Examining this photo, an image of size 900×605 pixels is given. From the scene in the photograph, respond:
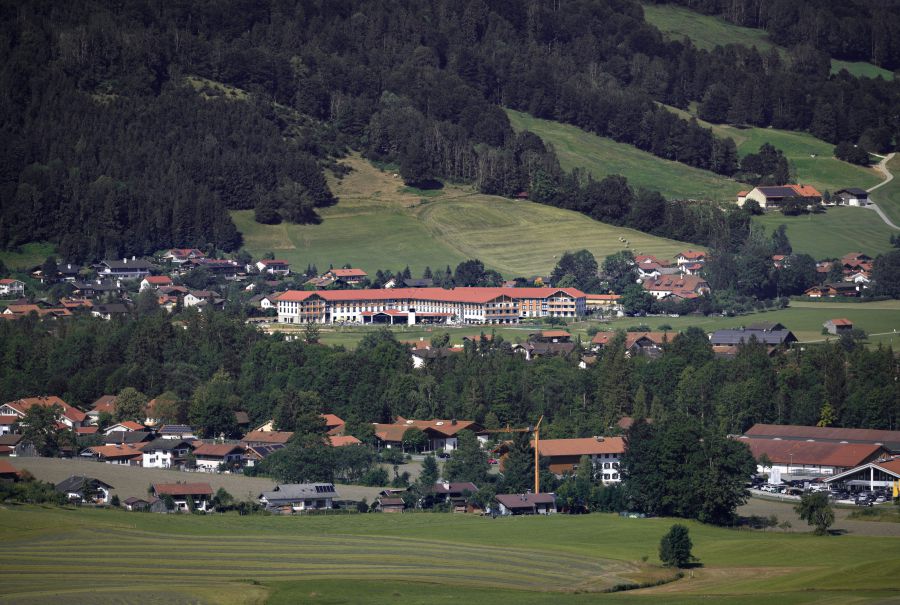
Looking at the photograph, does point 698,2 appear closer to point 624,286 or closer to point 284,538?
point 624,286

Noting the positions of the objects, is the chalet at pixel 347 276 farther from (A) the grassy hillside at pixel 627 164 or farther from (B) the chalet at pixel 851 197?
(B) the chalet at pixel 851 197

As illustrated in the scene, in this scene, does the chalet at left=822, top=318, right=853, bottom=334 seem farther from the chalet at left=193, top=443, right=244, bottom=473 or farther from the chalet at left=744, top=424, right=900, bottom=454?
the chalet at left=193, top=443, right=244, bottom=473

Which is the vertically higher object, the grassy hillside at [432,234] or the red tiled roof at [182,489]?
the grassy hillside at [432,234]

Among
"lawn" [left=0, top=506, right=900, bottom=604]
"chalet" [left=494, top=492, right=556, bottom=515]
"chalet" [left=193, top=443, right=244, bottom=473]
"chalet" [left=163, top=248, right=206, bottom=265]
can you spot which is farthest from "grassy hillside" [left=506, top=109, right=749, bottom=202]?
"lawn" [left=0, top=506, right=900, bottom=604]

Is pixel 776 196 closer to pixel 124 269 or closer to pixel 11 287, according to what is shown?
pixel 124 269

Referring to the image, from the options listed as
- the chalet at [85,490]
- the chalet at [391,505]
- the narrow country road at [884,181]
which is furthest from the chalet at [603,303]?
the chalet at [85,490]

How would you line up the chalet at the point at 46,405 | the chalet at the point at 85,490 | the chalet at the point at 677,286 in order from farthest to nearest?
the chalet at the point at 677,286
the chalet at the point at 46,405
the chalet at the point at 85,490

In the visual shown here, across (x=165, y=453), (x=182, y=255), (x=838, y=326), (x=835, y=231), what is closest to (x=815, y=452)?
(x=165, y=453)
